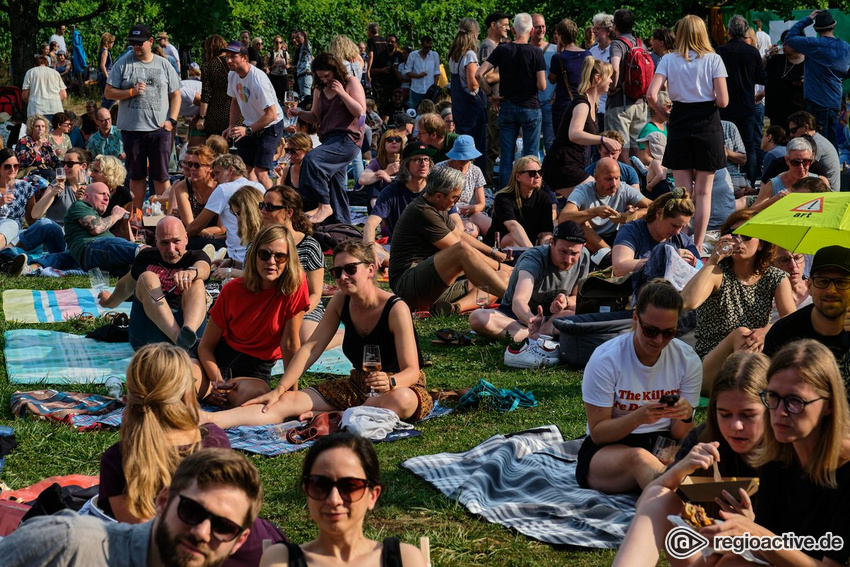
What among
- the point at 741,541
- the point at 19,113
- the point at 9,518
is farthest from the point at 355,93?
the point at 19,113

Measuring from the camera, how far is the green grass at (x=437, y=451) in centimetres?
496

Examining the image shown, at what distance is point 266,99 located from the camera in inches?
493

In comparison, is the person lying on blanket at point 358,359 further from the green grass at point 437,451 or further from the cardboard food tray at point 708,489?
the cardboard food tray at point 708,489

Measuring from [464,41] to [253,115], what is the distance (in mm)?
3858

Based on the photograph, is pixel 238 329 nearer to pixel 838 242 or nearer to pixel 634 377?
pixel 634 377

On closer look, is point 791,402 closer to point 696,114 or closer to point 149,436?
point 149,436

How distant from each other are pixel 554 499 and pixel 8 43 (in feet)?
89.8

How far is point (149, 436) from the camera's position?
14.2ft

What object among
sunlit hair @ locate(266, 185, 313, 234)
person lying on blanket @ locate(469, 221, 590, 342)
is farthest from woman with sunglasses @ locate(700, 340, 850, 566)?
sunlit hair @ locate(266, 185, 313, 234)

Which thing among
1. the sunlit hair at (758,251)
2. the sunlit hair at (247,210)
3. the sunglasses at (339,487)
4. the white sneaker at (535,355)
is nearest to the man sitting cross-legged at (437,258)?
the white sneaker at (535,355)

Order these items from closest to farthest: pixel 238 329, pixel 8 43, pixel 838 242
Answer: pixel 838 242 → pixel 238 329 → pixel 8 43

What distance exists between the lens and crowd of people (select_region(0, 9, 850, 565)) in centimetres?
377

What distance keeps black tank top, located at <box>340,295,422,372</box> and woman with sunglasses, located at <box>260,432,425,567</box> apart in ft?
10.1

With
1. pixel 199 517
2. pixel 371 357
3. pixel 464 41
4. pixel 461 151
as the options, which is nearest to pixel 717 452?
pixel 199 517
